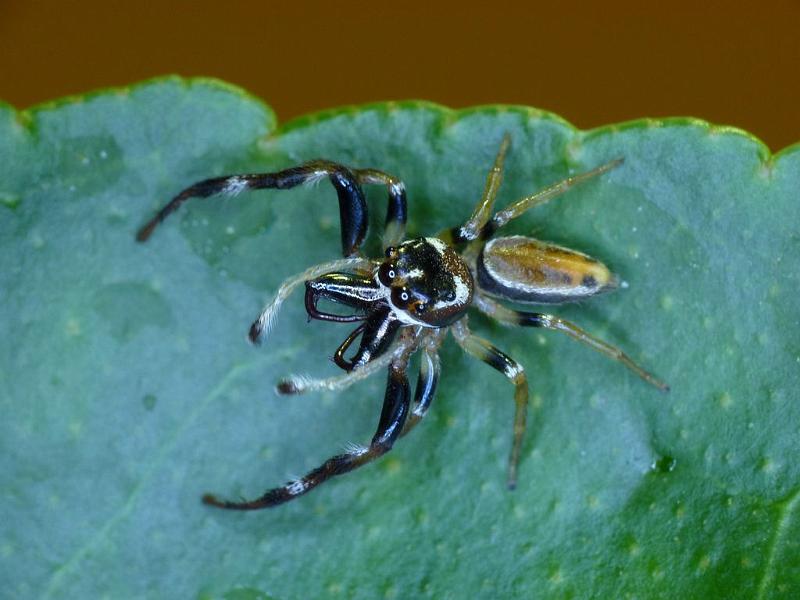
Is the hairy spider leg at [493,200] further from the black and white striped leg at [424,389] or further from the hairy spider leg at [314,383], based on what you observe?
the hairy spider leg at [314,383]

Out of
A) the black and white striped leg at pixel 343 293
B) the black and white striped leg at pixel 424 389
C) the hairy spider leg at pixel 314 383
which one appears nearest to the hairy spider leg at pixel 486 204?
the black and white striped leg at pixel 343 293

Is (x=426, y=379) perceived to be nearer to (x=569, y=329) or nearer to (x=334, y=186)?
(x=569, y=329)

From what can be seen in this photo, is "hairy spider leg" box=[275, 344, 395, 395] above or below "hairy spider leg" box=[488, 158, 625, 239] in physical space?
below

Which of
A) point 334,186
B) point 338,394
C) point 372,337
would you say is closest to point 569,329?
point 372,337

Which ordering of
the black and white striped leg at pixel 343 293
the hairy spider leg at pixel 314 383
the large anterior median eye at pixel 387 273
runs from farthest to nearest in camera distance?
the large anterior median eye at pixel 387 273 → the black and white striped leg at pixel 343 293 → the hairy spider leg at pixel 314 383

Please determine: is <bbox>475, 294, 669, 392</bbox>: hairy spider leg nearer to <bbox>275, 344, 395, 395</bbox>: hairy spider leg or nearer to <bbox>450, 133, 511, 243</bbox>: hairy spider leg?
<bbox>450, 133, 511, 243</bbox>: hairy spider leg

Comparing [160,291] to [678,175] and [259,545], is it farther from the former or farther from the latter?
[678,175]

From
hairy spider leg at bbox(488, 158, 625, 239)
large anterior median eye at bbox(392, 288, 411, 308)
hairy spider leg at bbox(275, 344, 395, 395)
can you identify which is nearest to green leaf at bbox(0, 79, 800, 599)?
hairy spider leg at bbox(488, 158, 625, 239)
